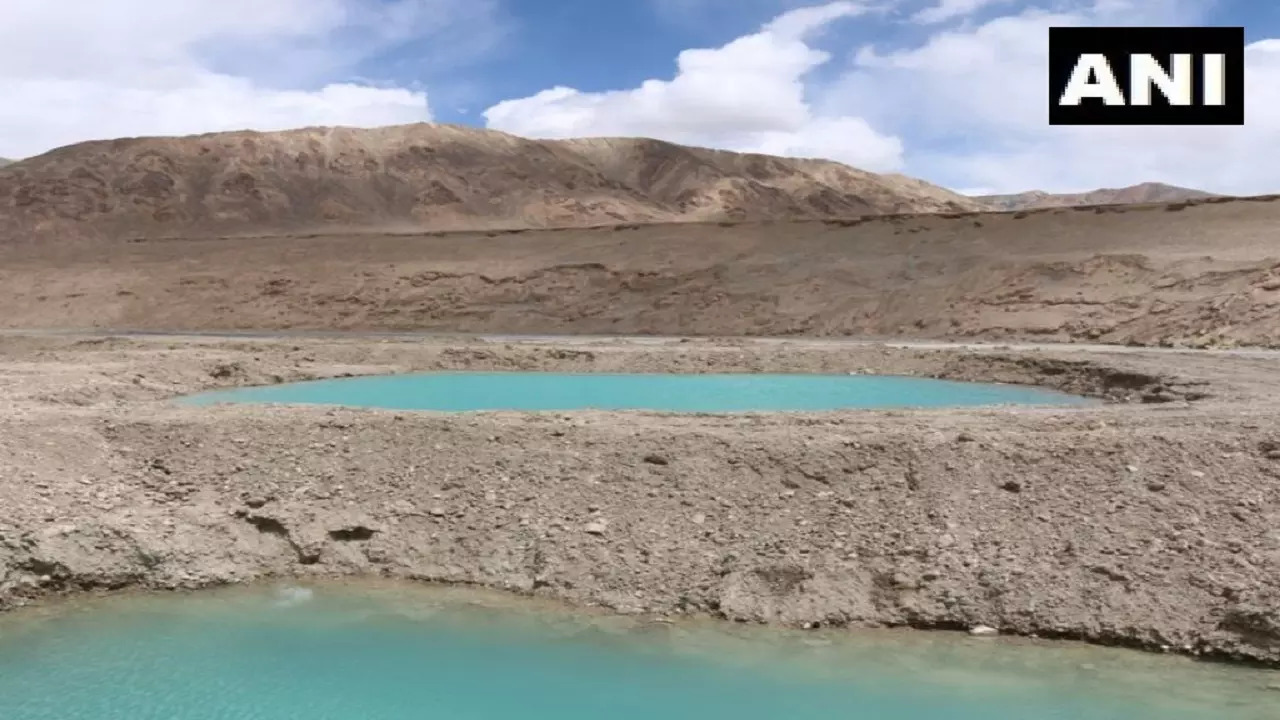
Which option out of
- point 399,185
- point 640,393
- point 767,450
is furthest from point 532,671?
point 399,185

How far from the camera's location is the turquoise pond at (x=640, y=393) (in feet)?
51.8

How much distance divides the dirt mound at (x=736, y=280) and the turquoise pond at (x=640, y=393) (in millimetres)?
9509

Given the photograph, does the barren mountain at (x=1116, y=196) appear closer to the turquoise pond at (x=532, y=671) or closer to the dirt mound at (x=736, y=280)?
the dirt mound at (x=736, y=280)

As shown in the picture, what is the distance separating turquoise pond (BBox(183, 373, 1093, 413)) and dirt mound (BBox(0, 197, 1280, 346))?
374 inches

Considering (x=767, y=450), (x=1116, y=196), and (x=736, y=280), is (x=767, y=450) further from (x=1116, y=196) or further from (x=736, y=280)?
(x=1116, y=196)

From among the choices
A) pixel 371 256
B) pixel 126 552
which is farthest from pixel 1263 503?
pixel 371 256

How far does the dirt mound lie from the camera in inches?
1090

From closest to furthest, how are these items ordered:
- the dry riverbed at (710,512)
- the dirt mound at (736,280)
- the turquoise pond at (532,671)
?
1. the turquoise pond at (532,671)
2. the dry riverbed at (710,512)
3. the dirt mound at (736,280)

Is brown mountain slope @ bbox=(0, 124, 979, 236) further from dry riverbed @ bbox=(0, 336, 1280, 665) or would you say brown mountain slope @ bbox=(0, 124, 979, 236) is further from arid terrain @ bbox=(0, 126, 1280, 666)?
dry riverbed @ bbox=(0, 336, 1280, 665)

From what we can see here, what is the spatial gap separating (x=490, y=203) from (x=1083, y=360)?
61620mm

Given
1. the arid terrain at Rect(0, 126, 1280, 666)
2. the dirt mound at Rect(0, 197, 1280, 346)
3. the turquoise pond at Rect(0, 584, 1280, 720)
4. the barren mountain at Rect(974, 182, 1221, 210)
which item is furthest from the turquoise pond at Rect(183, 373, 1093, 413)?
the barren mountain at Rect(974, 182, 1221, 210)

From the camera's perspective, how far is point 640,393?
17.6 m

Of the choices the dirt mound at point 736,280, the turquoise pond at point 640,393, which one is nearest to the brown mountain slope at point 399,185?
the dirt mound at point 736,280

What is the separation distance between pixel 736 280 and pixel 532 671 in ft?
96.1
